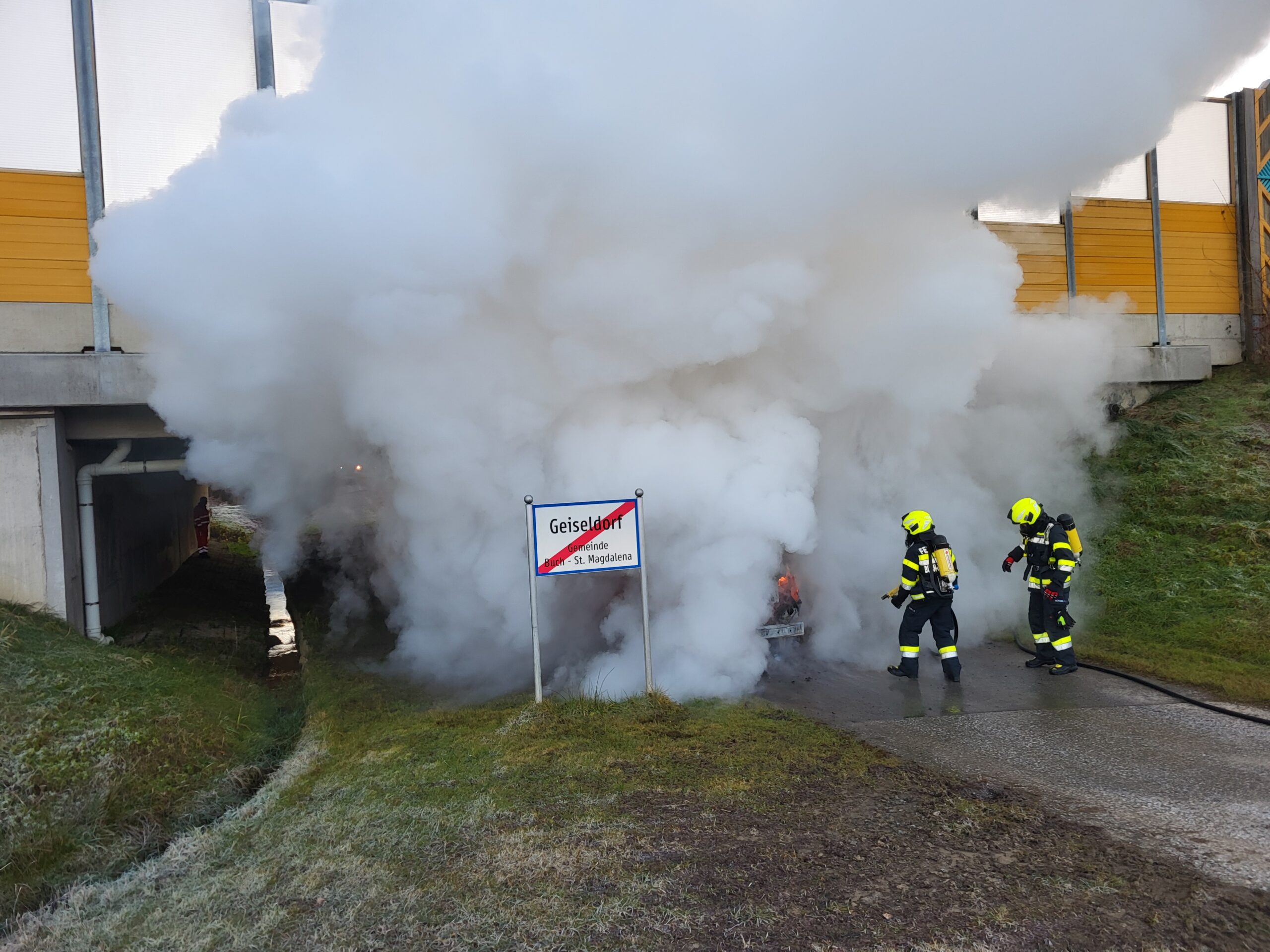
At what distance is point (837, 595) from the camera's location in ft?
28.5

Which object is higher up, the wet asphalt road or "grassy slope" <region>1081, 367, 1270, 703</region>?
"grassy slope" <region>1081, 367, 1270, 703</region>

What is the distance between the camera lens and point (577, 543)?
6637mm

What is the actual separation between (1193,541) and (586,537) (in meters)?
6.93

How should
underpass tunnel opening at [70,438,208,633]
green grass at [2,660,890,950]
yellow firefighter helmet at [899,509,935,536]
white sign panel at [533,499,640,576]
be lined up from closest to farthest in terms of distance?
green grass at [2,660,890,950] → white sign panel at [533,499,640,576] → yellow firefighter helmet at [899,509,935,536] → underpass tunnel opening at [70,438,208,633]

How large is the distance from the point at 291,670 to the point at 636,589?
459cm

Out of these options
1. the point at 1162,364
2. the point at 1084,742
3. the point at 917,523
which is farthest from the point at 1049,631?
the point at 1162,364

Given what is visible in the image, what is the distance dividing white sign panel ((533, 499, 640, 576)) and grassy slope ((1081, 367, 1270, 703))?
4.40 m

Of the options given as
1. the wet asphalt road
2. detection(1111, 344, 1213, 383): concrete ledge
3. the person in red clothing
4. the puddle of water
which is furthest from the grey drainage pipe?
detection(1111, 344, 1213, 383): concrete ledge

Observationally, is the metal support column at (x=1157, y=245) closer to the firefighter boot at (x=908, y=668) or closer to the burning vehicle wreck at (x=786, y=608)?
the firefighter boot at (x=908, y=668)

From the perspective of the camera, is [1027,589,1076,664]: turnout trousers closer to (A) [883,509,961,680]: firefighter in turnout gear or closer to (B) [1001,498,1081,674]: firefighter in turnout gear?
(B) [1001,498,1081,674]: firefighter in turnout gear

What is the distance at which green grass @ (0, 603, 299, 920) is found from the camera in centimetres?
490

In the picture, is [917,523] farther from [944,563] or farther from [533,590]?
[533,590]

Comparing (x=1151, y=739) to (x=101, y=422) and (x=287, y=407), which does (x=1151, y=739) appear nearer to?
(x=287, y=407)

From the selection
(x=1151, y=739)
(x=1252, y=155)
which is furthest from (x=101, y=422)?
(x=1252, y=155)
